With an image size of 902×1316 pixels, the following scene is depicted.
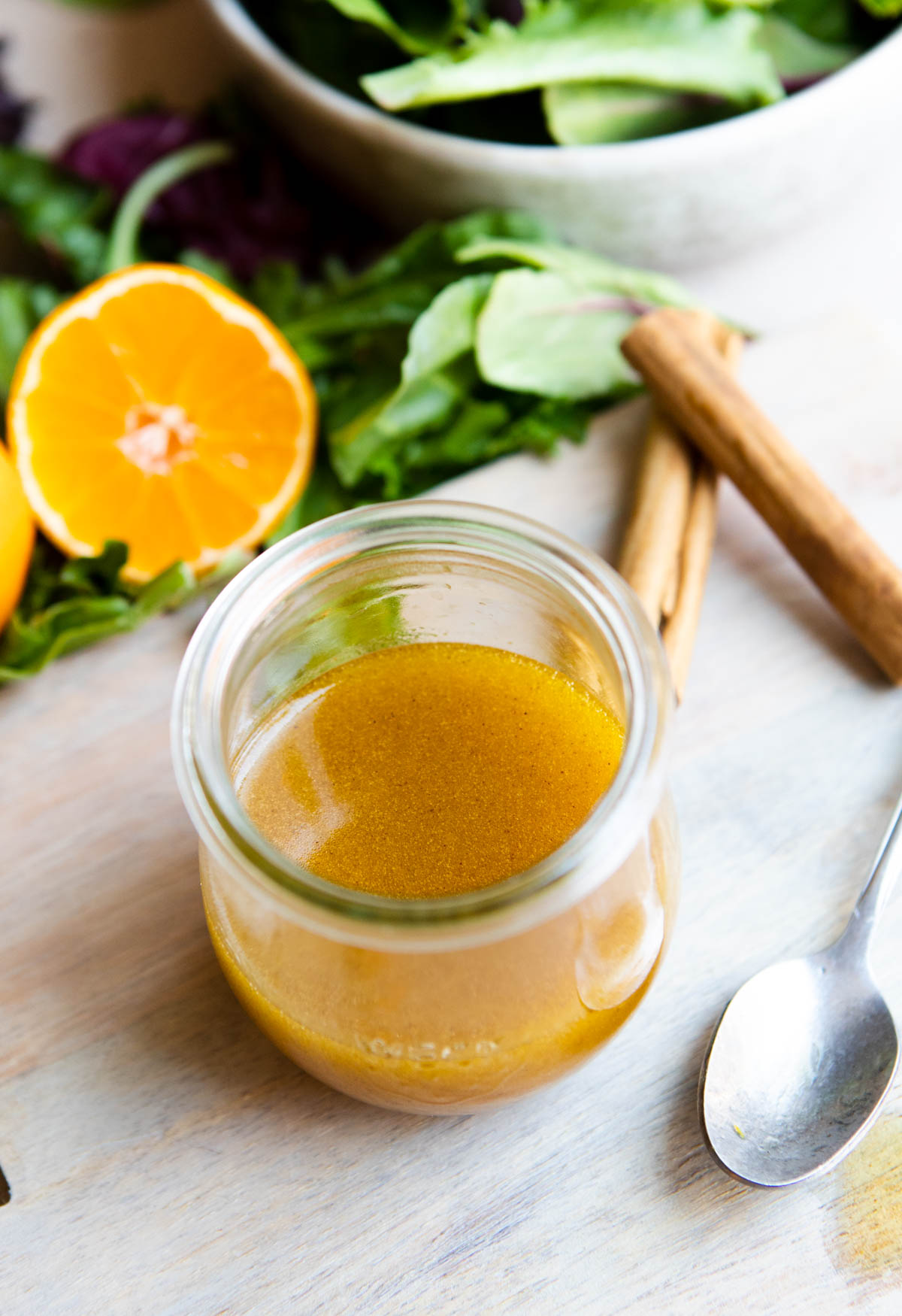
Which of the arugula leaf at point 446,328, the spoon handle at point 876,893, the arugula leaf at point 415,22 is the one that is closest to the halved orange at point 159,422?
the arugula leaf at point 446,328

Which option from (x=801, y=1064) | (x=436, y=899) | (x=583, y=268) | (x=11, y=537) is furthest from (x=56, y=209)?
(x=801, y=1064)

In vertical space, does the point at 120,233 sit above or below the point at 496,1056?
above

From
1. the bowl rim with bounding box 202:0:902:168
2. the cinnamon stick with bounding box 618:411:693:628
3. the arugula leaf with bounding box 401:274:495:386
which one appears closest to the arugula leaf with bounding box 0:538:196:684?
the arugula leaf with bounding box 401:274:495:386

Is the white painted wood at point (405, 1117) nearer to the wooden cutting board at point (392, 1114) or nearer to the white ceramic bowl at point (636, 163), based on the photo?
the wooden cutting board at point (392, 1114)

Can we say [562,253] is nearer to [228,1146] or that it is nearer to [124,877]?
[124,877]

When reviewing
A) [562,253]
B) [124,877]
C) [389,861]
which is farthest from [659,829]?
[562,253]

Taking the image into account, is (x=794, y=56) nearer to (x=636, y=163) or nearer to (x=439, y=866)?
(x=636, y=163)

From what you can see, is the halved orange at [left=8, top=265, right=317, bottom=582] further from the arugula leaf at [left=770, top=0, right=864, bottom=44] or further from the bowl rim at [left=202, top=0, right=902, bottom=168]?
the arugula leaf at [left=770, top=0, right=864, bottom=44]
